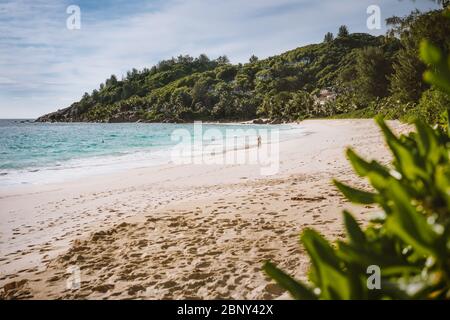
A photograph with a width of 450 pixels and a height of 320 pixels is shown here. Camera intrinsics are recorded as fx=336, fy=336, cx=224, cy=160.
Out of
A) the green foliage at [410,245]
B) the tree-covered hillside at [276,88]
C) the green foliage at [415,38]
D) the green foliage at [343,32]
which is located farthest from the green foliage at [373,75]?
the green foliage at [343,32]

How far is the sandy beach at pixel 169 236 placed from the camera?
12.9 feet

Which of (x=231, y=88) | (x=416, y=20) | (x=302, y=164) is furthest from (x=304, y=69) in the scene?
(x=302, y=164)

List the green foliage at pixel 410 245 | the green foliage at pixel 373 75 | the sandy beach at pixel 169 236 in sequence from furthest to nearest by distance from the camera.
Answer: the green foliage at pixel 373 75 → the sandy beach at pixel 169 236 → the green foliage at pixel 410 245

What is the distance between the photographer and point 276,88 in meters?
131

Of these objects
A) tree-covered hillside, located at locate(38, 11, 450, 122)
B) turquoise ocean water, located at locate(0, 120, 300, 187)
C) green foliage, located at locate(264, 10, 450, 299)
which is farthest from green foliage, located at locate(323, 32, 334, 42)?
green foliage, located at locate(264, 10, 450, 299)

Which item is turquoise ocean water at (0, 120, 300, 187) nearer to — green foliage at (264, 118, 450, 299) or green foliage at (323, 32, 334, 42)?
green foliage at (264, 118, 450, 299)

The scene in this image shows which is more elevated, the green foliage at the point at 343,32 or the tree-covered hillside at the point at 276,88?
the green foliage at the point at 343,32

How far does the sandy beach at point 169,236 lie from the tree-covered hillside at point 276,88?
34.5 metres

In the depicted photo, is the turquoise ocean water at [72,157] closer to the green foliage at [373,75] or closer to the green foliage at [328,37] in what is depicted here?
the green foliage at [373,75]

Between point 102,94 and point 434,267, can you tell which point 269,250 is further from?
point 102,94

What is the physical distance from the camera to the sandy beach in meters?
3.93

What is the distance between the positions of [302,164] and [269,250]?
29.0 feet

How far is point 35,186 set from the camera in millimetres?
13086

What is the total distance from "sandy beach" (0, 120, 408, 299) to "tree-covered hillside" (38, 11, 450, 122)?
3450 centimetres
